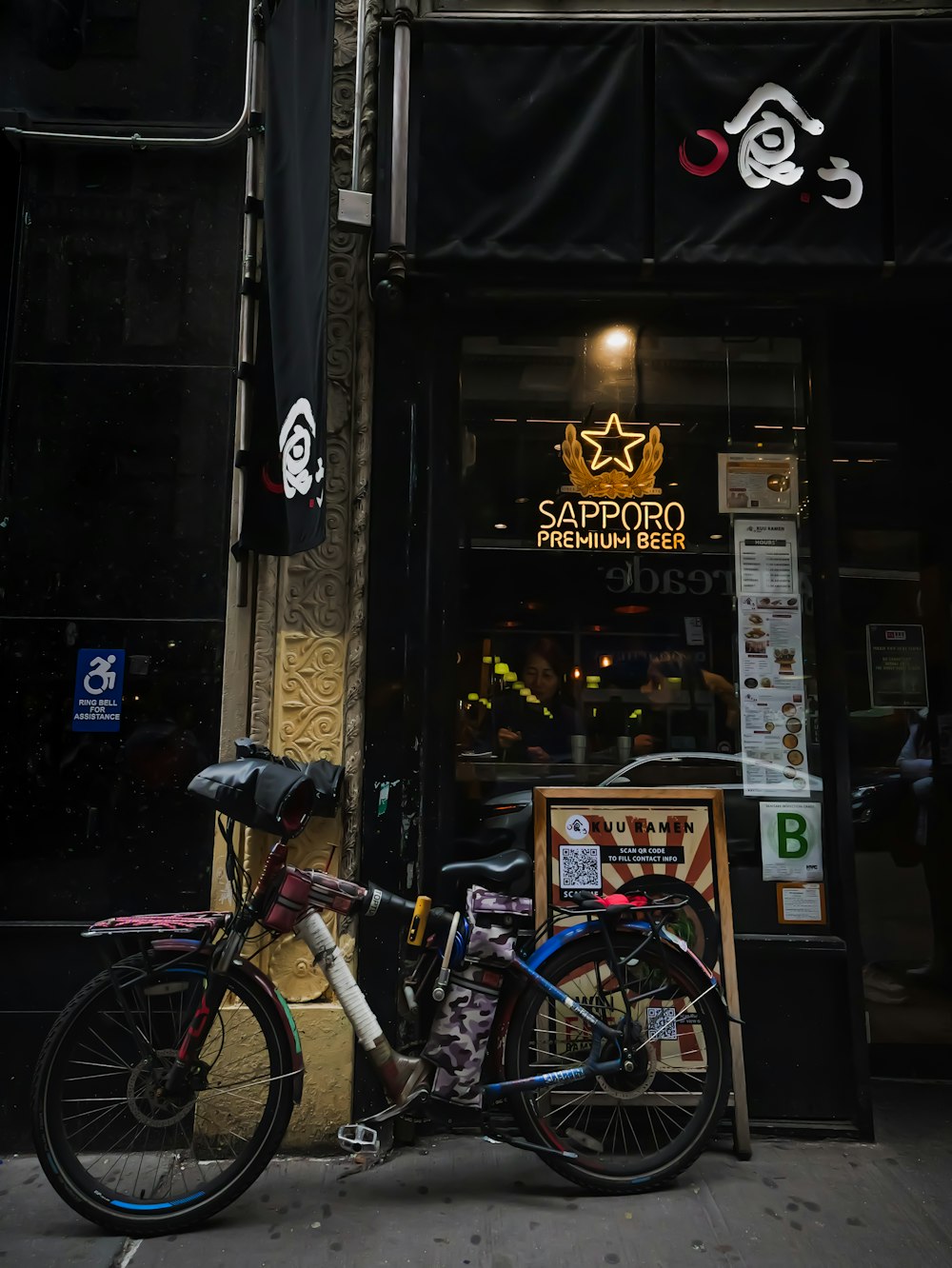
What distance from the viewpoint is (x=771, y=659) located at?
4.42m

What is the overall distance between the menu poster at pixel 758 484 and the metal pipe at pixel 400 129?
1.96 metres

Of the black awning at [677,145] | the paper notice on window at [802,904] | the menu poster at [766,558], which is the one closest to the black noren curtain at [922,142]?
the black awning at [677,145]

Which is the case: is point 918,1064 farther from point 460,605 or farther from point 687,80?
point 687,80

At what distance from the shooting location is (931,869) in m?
Result: 5.05

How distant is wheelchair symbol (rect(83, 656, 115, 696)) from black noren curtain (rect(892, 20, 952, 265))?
406 centimetres

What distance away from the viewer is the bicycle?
3236mm

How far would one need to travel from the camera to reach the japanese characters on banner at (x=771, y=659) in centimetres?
436

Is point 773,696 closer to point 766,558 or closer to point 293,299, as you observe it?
point 766,558

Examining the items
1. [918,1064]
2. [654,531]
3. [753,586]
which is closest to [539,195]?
[654,531]

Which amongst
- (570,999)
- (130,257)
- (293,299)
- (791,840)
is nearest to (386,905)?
(570,999)

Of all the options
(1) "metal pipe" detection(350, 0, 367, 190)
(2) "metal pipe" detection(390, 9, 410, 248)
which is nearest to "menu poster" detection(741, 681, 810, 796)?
(2) "metal pipe" detection(390, 9, 410, 248)

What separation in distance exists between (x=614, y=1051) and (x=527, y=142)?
3954 millimetres

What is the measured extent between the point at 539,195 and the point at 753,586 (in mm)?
2121

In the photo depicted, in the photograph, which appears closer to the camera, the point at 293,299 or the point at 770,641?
the point at 293,299
